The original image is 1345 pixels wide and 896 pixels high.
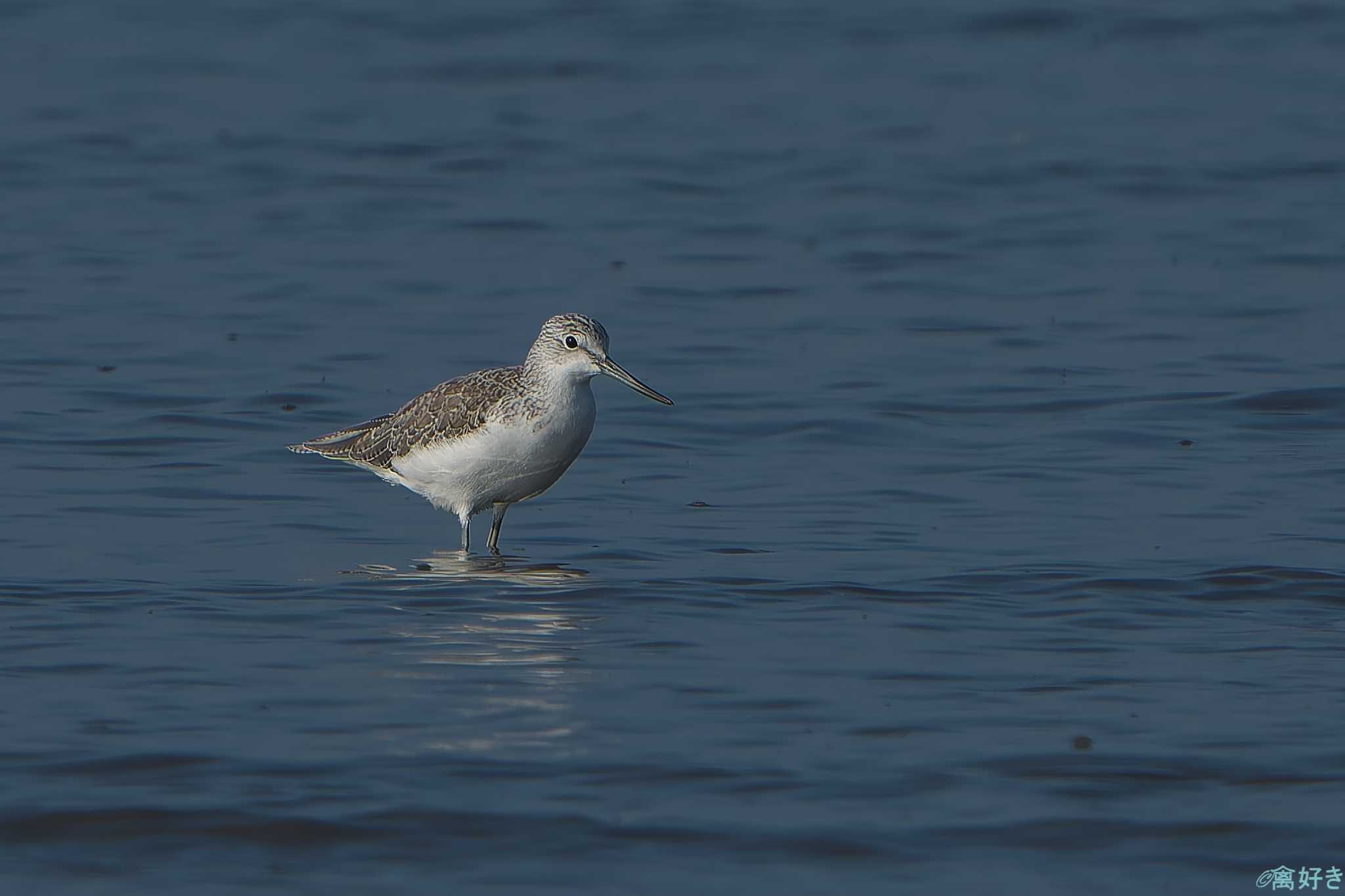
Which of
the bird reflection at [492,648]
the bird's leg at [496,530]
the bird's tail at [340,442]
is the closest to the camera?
the bird reflection at [492,648]

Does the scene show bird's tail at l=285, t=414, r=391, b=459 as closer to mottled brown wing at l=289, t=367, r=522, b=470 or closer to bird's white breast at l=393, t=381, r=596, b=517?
mottled brown wing at l=289, t=367, r=522, b=470

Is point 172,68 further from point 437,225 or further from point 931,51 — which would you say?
point 931,51

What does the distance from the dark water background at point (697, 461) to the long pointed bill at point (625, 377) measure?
2.51 feet

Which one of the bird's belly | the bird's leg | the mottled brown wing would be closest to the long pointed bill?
the bird's belly

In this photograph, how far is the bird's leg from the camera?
1218 cm

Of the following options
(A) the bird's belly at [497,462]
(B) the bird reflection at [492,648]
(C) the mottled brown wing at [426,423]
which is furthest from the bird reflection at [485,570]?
(C) the mottled brown wing at [426,423]

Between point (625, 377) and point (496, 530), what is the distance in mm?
1216

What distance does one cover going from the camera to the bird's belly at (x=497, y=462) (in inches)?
468

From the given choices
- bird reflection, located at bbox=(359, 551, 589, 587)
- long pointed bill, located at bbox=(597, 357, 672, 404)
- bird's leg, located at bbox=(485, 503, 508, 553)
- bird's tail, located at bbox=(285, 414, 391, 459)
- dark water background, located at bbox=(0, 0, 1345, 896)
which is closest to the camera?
dark water background, located at bbox=(0, 0, 1345, 896)

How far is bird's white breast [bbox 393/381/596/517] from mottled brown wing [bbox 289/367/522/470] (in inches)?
4.3

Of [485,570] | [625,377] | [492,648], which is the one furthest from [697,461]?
[492,648]

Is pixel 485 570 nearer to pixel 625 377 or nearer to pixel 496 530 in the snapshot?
pixel 496 530

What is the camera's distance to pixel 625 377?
39.9ft

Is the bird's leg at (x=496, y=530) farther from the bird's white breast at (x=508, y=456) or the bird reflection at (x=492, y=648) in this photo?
the bird reflection at (x=492, y=648)
